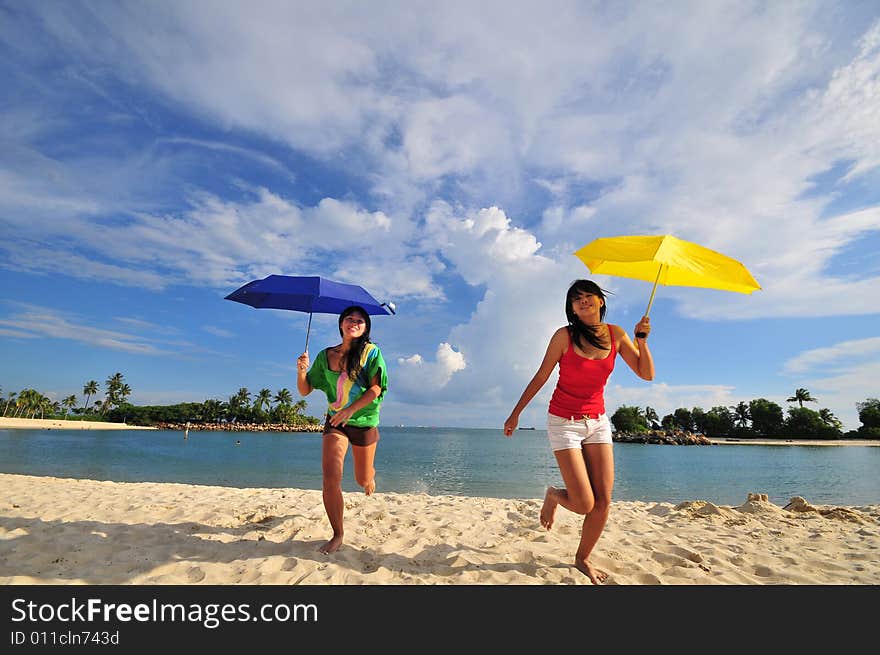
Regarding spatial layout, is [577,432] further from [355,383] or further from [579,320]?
[355,383]

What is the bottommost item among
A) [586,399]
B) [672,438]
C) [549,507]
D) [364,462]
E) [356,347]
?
[672,438]

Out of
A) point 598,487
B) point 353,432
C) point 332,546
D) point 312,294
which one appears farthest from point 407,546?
point 312,294

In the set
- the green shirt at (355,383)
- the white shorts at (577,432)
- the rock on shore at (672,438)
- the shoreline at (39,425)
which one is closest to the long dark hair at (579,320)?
the white shorts at (577,432)

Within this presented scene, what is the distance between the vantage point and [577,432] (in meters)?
3.79

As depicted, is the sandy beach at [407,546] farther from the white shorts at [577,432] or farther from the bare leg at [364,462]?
the white shorts at [577,432]

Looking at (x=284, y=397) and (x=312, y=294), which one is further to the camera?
(x=284, y=397)

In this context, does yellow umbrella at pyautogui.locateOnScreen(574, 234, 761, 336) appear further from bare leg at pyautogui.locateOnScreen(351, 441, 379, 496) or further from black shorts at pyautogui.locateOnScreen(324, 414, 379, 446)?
bare leg at pyautogui.locateOnScreen(351, 441, 379, 496)

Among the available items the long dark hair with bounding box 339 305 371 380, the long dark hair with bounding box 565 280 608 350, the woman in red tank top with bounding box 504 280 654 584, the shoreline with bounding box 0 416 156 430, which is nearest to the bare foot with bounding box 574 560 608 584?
the woman in red tank top with bounding box 504 280 654 584

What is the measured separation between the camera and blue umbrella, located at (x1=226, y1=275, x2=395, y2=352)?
5156 mm

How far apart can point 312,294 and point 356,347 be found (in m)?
0.94

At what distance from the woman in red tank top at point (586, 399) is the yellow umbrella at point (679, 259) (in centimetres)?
41
